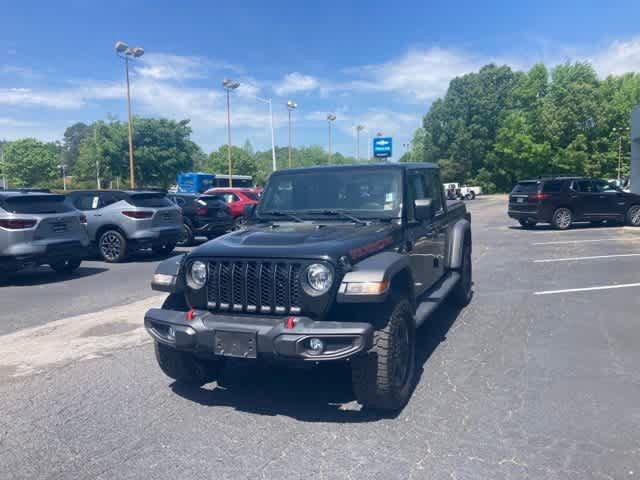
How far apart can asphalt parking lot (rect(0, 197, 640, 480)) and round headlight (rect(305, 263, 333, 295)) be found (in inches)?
38.7

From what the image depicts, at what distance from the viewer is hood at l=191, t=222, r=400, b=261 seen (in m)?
3.94

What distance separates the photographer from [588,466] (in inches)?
130

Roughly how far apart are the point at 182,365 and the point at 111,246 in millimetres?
8902

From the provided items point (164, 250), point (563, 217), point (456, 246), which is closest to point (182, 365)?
point (456, 246)

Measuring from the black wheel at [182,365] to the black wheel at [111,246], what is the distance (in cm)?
847

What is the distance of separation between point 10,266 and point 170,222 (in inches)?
158

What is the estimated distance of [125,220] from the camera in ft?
40.5

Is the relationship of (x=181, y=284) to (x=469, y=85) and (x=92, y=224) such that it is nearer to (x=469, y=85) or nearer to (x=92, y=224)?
(x=92, y=224)

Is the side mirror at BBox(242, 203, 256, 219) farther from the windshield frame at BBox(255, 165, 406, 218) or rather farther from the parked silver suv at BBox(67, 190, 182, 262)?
the parked silver suv at BBox(67, 190, 182, 262)

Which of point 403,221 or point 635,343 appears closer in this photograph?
point 403,221

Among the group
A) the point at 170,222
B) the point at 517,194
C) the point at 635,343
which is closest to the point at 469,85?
the point at 517,194

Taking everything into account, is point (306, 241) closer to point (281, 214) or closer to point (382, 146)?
point (281, 214)

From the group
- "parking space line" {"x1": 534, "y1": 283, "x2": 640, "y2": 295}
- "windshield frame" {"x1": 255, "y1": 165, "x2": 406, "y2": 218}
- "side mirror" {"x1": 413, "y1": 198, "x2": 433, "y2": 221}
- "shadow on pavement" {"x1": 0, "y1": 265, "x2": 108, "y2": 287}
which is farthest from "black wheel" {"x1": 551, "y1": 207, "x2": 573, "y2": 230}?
"side mirror" {"x1": 413, "y1": 198, "x2": 433, "y2": 221}

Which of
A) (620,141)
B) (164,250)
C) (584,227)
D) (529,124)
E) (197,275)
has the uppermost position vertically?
(529,124)
